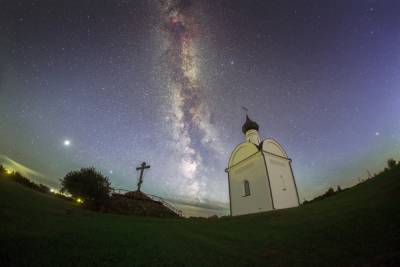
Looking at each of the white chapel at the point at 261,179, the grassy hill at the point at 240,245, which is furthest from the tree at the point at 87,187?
the white chapel at the point at 261,179

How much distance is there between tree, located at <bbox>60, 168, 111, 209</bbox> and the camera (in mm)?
21422

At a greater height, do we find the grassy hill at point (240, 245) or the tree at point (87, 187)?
the tree at point (87, 187)

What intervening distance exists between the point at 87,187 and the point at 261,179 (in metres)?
18.8

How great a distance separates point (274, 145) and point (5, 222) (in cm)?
2592

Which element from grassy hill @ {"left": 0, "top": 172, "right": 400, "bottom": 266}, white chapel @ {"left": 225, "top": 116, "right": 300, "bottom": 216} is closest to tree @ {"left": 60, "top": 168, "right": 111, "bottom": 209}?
grassy hill @ {"left": 0, "top": 172, "right": 400, "bottom": 266}

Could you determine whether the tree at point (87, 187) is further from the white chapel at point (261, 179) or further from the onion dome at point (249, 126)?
the onion dome at point (249, 126)

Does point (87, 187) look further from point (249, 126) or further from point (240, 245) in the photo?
point (249, 126)

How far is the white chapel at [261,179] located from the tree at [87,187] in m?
15.2

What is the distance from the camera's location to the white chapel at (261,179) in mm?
22266

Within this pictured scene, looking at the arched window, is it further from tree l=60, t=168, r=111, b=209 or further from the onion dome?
tree l=60, t=168, r=111, b=209

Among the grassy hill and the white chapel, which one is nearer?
the grassy hill

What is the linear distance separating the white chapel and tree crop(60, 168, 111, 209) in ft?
49.8

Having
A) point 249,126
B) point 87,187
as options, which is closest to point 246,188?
point 249,126

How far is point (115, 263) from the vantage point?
220 inches
